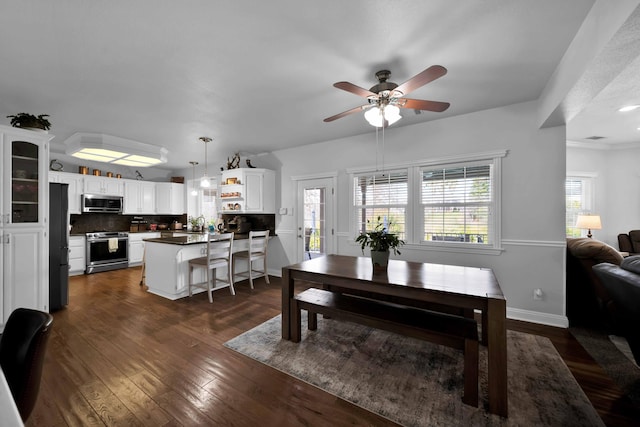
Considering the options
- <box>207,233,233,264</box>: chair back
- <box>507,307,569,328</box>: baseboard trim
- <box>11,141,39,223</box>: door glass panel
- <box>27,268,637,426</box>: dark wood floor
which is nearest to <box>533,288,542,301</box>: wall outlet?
<box>507,307,569,328</box>: baseboard trim

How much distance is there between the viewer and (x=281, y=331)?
2781 mm

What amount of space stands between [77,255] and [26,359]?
584 cm

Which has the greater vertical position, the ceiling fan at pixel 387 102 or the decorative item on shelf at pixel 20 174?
the ceiling fan at pixel 387 102

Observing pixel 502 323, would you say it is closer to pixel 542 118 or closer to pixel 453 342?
pixel 453 342

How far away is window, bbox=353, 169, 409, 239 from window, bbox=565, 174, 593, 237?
12.8 feet

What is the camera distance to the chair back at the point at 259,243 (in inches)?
183

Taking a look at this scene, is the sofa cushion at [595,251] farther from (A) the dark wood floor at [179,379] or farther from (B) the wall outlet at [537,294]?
(A) the dark wood floor at [179,379]

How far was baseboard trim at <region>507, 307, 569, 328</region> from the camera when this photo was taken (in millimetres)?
2943

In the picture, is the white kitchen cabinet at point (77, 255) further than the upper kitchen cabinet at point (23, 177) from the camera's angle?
Yes

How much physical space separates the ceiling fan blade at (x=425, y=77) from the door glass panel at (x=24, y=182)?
395 cm

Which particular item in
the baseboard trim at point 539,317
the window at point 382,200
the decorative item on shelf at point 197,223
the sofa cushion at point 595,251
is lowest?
the baseboard trim at point 539,317

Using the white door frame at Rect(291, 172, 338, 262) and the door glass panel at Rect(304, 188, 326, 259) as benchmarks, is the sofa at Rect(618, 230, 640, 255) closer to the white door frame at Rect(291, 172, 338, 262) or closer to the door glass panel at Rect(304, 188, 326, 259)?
the white door frame at Rect(291, 172, 338, 262)

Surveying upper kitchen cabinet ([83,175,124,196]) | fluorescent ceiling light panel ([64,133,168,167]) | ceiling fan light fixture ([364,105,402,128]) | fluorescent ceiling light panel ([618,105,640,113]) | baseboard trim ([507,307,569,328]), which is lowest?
baseboard trim ([507,307,569,328])

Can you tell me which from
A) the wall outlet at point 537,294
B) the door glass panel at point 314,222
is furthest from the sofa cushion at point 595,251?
the door glass panel at point 314,222
